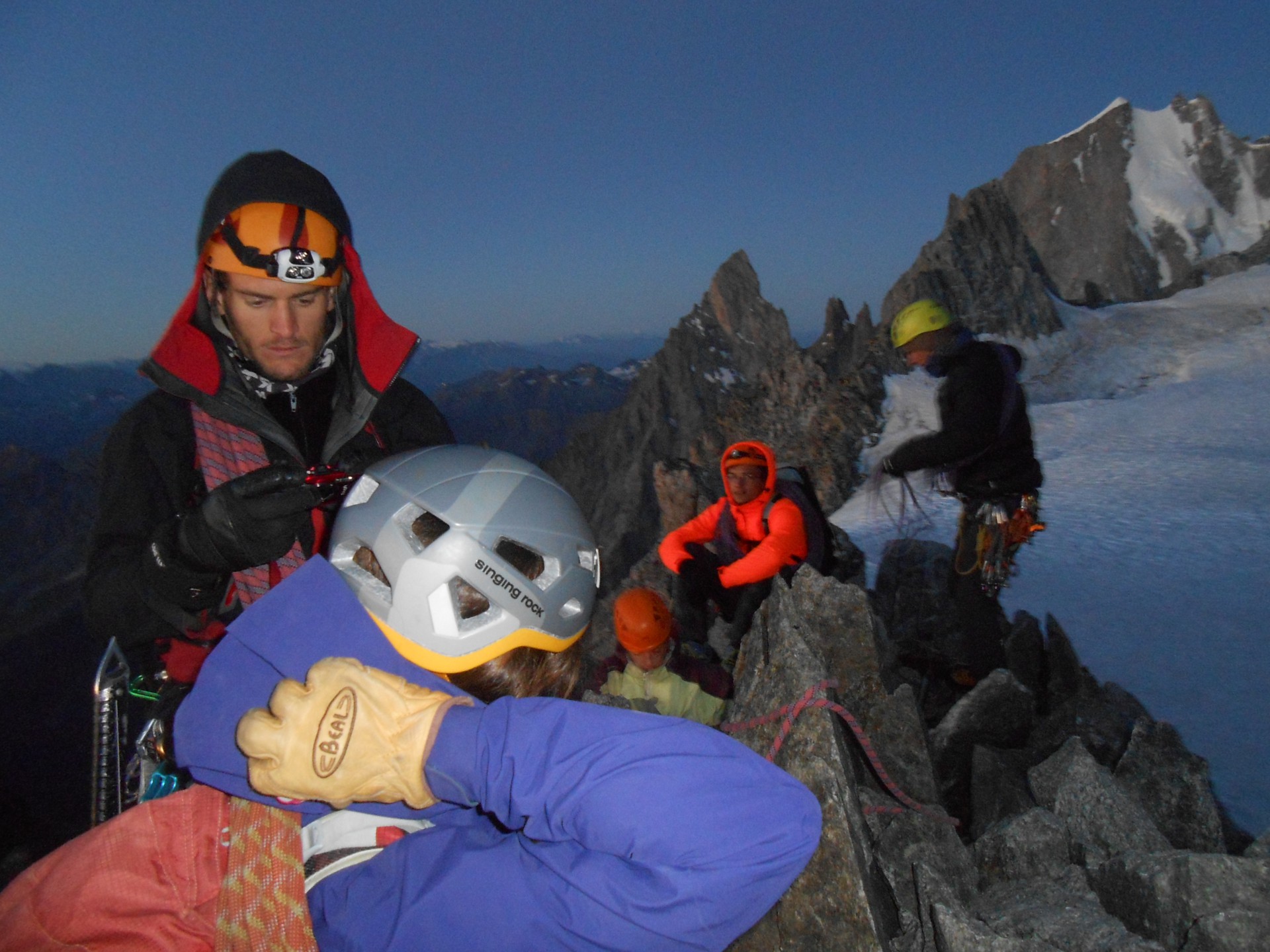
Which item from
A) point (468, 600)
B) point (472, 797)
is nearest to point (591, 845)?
point (472, 797)

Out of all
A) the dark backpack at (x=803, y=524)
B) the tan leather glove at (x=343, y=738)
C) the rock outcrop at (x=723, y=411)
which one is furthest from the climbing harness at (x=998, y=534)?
the rock outcrop at (x=723, y=411)

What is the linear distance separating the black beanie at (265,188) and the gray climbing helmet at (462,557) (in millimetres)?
1173

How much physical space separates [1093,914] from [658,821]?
2.23 m

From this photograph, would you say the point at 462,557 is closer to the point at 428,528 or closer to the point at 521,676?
the point at 428,528

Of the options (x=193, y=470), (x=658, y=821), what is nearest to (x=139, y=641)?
(x=193, y=470)

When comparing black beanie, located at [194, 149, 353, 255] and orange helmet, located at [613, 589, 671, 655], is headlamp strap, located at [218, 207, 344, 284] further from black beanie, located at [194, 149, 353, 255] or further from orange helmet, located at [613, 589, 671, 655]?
orange helmet, located at [613, 589, 671, 655]

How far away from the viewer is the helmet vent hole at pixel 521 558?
7.46ft

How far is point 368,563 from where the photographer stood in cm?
228

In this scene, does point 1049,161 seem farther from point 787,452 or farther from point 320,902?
point 320,902

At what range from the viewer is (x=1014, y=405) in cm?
629

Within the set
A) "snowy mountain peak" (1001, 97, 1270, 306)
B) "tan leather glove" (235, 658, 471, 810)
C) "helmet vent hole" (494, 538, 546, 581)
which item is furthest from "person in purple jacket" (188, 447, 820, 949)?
"snowy mountain peak" (1001, 97, 1270, 306)

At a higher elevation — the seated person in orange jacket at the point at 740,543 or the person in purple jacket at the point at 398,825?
the person in purple jacket at the point at 398,825

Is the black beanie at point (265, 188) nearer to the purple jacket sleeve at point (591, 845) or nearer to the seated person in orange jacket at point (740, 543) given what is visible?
the purple jacket sleeve at point (591, 845)

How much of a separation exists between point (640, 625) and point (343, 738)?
423 centimetres
